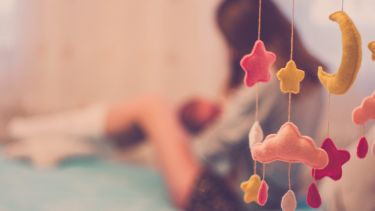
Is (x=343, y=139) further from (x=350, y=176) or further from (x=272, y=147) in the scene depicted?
(x=272, y=147)

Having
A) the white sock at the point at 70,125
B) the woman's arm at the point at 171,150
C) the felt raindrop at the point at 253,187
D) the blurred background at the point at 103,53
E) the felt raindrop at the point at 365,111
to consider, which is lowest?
the felt raindrop at the point at 253,187

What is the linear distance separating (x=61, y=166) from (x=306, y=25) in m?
0.92

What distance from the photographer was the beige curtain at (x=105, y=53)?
177 centimetres

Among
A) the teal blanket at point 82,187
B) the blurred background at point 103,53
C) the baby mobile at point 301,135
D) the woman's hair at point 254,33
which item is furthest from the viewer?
the blurred background at point 103,53

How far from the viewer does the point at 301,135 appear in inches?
26.2

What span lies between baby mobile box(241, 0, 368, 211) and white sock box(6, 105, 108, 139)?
980mm

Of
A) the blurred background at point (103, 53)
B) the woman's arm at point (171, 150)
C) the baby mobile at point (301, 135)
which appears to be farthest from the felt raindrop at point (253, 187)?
the blurred background at point (103, 53)

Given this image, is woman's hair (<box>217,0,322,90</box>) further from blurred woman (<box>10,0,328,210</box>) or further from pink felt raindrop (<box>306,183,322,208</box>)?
pink felt raindrop (<box>306,183,322,208</box>)

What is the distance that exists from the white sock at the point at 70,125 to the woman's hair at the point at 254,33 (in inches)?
16.6

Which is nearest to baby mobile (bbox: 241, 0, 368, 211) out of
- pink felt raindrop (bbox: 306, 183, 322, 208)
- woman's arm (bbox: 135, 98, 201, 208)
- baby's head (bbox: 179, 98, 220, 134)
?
pink felt raindrop (bbox: 306, 183, 322, 208)

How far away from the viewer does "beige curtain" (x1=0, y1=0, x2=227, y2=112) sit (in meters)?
1.77

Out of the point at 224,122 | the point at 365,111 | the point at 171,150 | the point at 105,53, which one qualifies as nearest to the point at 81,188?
the point at 171,150

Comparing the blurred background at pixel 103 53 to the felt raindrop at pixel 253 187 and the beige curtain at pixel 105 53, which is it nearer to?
the beige curtain at pixel 105 53

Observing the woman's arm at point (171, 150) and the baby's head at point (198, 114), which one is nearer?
the woman's arm at point (171, 150)
